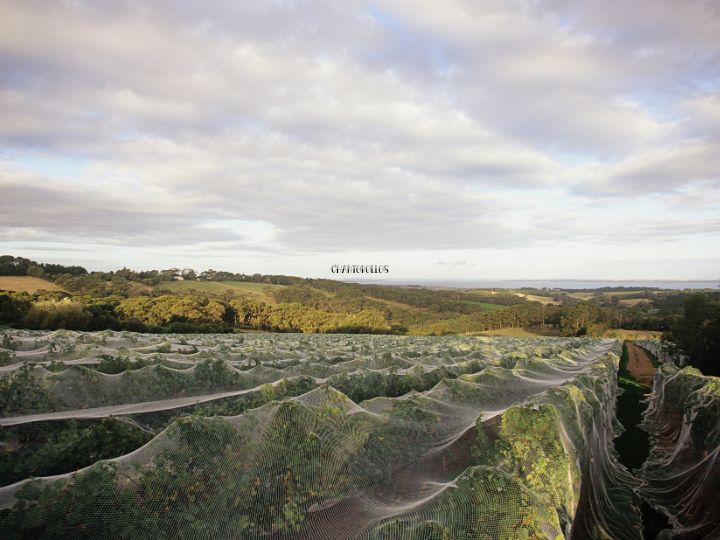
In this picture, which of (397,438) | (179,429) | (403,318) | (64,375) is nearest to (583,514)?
(397,438)

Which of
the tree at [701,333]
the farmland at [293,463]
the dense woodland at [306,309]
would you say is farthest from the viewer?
the dense woodland at [306,309]

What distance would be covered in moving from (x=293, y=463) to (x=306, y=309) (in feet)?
228

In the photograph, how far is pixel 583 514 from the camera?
22.8 ft

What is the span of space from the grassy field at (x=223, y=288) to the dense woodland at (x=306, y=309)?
80 cm

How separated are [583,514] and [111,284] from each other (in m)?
81.9

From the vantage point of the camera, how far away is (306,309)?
2896 inches

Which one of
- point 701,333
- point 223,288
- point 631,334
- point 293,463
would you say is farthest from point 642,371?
point 223,288

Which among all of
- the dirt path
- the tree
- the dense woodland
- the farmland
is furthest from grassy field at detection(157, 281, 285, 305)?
the farmland

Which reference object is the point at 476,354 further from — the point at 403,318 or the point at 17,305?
the point at 403,318

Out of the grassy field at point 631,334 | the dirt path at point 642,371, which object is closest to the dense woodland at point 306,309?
the grassy field at point 631,334

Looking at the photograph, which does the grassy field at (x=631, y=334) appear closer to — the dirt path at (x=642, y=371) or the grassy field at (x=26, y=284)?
the dirt path at (x=642, y=371)

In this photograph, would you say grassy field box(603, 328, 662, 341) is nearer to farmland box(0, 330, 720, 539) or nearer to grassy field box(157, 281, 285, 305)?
grassy field box(157, 281, 285, 305)

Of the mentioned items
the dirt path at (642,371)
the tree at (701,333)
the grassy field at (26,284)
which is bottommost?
the dirt path at (642,371)

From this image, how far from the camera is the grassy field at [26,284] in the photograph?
55.7 m
